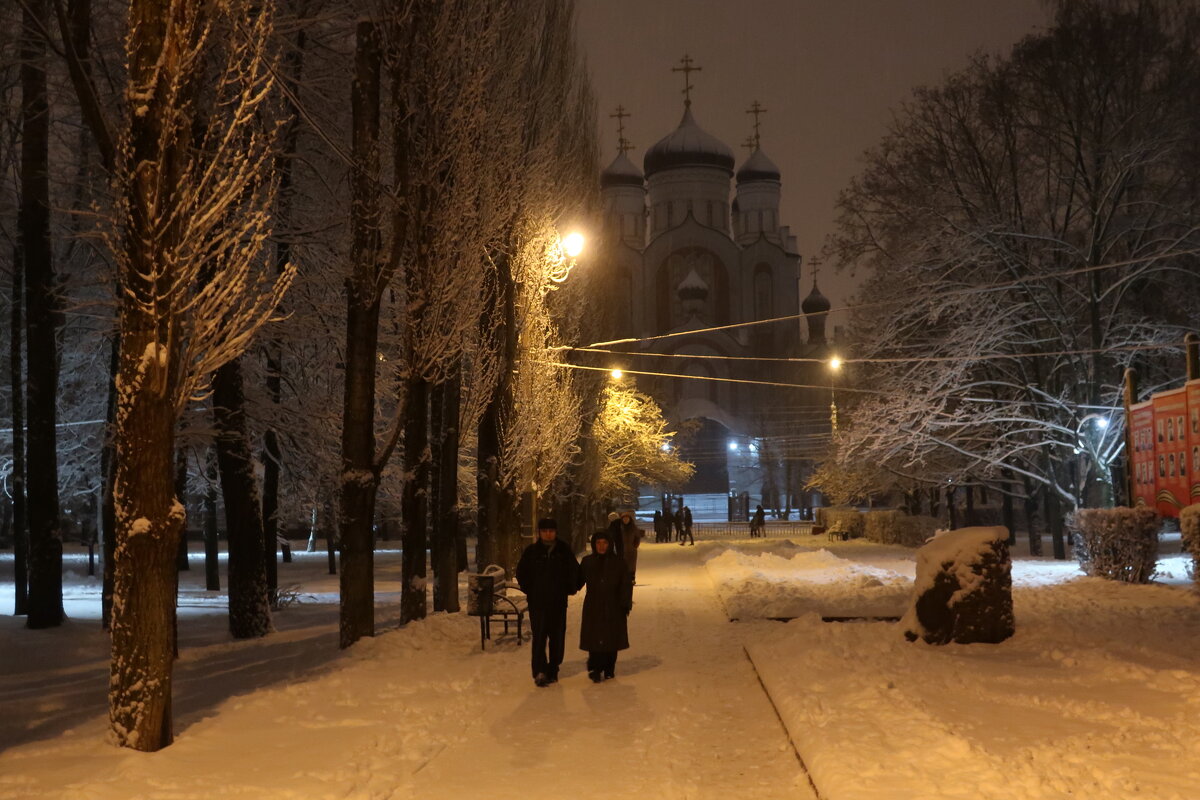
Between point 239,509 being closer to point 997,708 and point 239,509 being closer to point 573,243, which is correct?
point 573,243

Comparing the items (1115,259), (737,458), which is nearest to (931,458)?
(1115,259)

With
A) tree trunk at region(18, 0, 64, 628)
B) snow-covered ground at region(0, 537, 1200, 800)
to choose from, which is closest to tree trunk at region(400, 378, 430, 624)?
snow-covered ground at region(0, 537, 1200, 800)

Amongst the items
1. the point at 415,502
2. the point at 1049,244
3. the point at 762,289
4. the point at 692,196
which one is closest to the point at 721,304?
the point at 762,289

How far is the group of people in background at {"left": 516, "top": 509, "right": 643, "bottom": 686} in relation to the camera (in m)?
11.7

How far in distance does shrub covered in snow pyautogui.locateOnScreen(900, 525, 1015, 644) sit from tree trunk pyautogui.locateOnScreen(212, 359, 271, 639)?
8906 mm

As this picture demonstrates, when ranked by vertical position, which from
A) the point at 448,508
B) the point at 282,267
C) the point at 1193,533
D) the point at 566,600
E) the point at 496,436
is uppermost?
the point at 282,267

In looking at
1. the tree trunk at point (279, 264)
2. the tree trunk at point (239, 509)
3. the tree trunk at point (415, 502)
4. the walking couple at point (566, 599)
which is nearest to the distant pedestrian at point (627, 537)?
the tree trunk at point (415, 502)

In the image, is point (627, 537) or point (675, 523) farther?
point (675, 523)

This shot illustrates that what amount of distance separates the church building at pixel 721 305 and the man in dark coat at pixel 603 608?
2639 inches

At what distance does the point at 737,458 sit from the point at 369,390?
2936 inches

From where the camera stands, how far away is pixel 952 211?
31.2 metres

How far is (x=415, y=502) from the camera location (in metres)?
16.2

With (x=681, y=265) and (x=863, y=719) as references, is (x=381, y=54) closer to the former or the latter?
(x=863, y=719)

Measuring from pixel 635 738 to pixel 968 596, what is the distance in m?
6.26
